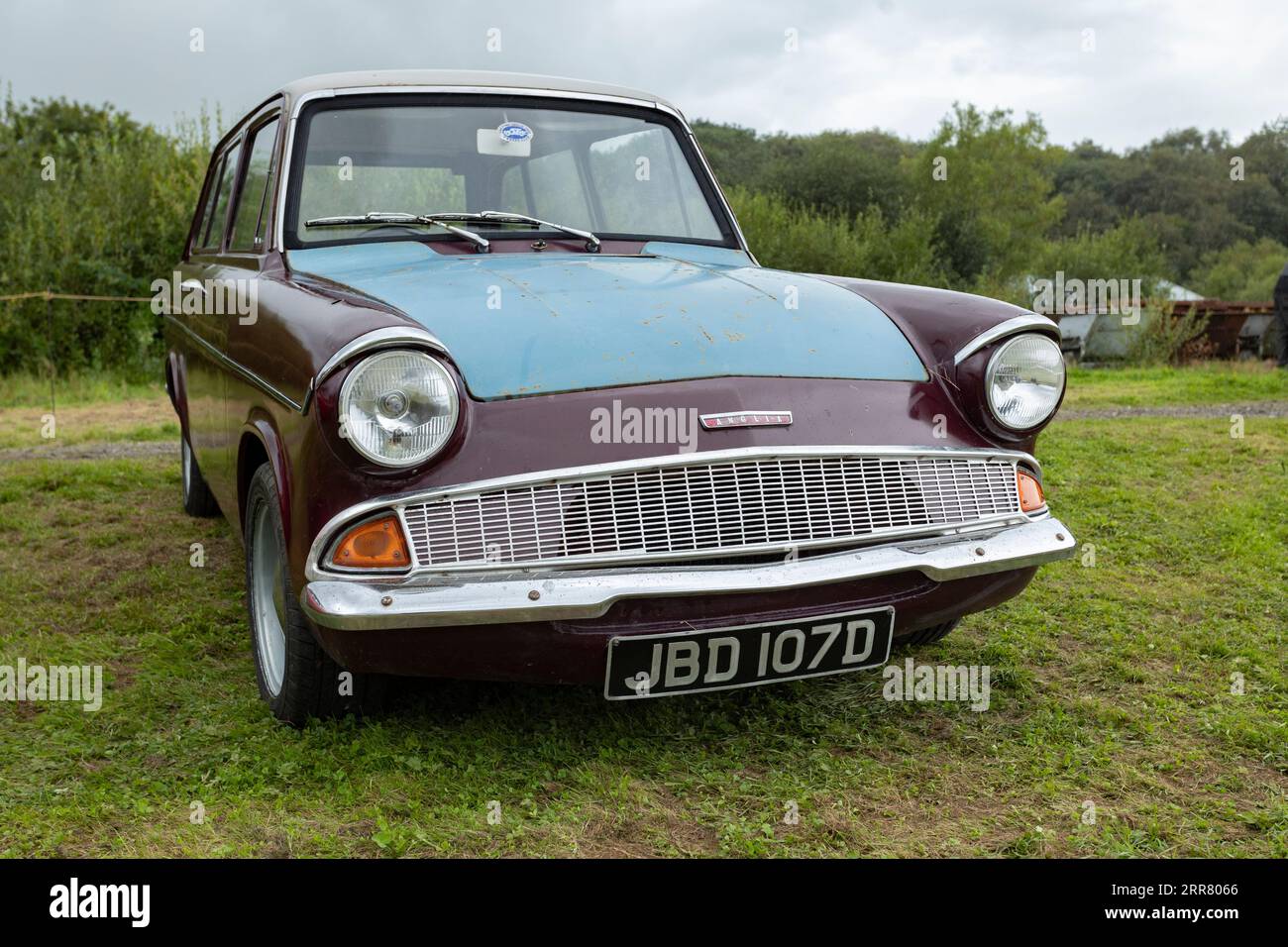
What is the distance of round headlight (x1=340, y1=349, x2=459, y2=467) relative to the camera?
93.6 inches

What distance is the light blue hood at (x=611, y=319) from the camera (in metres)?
2.57

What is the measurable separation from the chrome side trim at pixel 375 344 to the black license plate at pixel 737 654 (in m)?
0.75

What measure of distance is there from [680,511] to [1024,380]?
106 centimetres

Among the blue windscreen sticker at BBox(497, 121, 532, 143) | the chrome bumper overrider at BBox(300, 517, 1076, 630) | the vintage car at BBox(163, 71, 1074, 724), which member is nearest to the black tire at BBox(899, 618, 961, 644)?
the vintage car at BBox(163, 71, 1074, 724)

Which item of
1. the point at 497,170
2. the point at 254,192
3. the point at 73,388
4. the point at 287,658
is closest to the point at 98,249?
the point at 73,388

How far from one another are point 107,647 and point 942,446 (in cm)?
275

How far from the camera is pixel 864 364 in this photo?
2.81 metres

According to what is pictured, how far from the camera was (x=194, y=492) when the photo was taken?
5582 mm

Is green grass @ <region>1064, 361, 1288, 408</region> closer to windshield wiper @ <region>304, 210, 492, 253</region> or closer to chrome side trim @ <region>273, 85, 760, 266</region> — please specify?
chrome side trim @ <region>273, 85, 760, 266</region>

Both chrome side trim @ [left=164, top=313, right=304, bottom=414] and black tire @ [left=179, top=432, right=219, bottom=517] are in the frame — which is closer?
chrome side trim @ [left=164, top=313, right=304, bottom=414]

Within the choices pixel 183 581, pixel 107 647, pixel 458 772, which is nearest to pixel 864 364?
pixel 458 772

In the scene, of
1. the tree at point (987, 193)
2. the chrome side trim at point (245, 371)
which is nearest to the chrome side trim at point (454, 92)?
the chrome side trim at point (245, 371)
